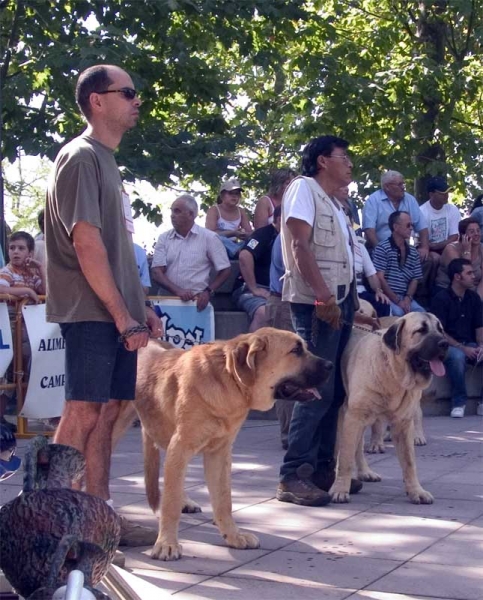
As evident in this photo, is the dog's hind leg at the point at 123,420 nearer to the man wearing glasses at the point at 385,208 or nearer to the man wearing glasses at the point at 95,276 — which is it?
the man wearing glasses at the point at 95,276

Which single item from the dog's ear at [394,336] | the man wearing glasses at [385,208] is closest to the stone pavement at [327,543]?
the dog's ear at [394,336]

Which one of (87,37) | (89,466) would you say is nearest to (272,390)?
(89,466)

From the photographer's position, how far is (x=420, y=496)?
20.2ft

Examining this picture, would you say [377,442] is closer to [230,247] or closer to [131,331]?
[230,247]

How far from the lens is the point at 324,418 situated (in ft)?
21.4

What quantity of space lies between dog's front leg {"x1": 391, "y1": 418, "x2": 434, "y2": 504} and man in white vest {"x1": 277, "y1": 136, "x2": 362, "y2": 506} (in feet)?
1.70

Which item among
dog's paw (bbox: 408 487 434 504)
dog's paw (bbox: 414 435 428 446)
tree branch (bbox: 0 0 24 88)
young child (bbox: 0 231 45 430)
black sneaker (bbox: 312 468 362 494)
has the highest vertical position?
tree branch (bbox: 0 0 24 88)

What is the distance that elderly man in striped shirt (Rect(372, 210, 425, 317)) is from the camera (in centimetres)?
1052

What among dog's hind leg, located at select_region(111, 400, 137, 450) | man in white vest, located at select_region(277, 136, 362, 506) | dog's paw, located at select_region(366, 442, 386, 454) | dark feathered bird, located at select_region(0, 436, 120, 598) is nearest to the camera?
dark feathered bird, located at select_region(0, 436, 120, 598)

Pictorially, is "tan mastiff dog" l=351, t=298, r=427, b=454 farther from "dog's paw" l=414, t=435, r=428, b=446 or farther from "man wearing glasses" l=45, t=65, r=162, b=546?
"man wearing glasses" l=45, t=65, r=162, b=546

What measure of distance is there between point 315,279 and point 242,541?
170 cm

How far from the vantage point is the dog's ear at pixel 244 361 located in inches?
195

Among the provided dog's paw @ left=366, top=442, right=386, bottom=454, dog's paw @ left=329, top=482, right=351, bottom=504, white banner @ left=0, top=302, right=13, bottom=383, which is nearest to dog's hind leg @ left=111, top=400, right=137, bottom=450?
dog's paw @ left=329, top=482, right=351, bottom=504

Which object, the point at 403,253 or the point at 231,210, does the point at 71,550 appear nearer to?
the point at 403,253
